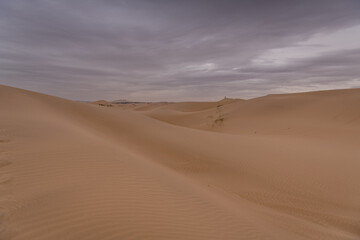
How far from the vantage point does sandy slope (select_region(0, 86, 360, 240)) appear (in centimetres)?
260

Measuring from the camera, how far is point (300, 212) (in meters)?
4.40

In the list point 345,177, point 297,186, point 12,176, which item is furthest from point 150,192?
point 345,177

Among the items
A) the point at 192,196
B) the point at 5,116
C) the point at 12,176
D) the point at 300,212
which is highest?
the point at 5,116

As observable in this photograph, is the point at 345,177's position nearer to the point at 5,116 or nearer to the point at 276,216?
the point at 276,216

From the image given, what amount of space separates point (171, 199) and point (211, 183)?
2.27 metres

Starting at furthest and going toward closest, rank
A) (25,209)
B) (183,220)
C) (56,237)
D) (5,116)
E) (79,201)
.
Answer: (5,116) < (183,220) < (79,201) < (25,209) < (56,237)

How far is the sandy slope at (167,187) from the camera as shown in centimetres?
260

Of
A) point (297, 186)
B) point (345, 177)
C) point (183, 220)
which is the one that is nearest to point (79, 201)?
point (183, 220)

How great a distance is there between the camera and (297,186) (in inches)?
217

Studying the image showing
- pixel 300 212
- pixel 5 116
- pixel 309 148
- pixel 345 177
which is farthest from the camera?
pixel 309 148

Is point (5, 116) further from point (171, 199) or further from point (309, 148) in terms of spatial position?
point (309, 148)

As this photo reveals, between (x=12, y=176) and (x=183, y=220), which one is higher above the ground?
(x=12, y=176)

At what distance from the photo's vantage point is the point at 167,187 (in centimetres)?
402

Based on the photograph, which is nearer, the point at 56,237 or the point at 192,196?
the point at 56,237
